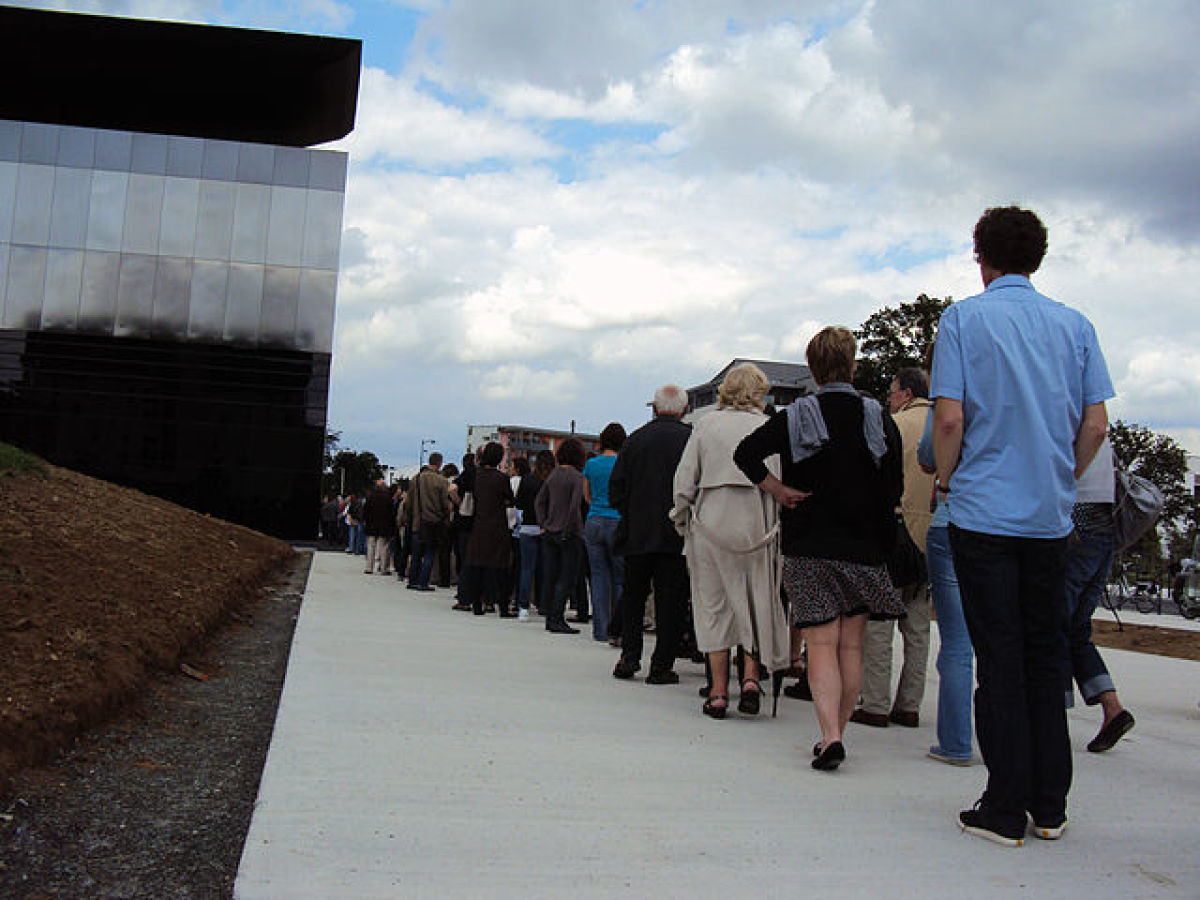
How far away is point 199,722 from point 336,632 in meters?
3.68

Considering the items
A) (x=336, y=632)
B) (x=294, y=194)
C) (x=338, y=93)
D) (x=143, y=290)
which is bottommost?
A: (x=336, y=632)

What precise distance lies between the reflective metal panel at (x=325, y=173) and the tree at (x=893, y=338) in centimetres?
3567

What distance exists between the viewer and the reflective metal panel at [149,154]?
108 ft

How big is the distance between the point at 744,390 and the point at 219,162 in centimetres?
3150

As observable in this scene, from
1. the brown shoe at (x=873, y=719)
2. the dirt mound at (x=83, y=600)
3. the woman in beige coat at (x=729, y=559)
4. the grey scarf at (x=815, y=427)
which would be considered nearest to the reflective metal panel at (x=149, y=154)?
the dirt mound at (x=83, y=600)

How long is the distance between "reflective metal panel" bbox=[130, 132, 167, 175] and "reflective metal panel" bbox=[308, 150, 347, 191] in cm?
459

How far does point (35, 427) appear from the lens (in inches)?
1255

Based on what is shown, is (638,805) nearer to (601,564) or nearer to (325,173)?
(601,564)

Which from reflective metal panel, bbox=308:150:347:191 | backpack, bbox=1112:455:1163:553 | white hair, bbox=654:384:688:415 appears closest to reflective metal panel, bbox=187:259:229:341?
reflective metal panel, bbox=308:150:347:191

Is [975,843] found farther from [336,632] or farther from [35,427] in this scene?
[35,427]

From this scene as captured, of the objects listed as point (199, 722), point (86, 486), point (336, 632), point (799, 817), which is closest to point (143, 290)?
point (86, 486)

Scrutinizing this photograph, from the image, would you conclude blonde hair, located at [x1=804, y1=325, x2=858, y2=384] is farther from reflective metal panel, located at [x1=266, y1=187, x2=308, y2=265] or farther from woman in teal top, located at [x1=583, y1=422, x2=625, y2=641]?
reflective metal panel, located at [x1=266, y1=187, x2=308, y2=265]

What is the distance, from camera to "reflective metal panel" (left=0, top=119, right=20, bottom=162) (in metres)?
32.6

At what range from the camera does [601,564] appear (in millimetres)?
9344
